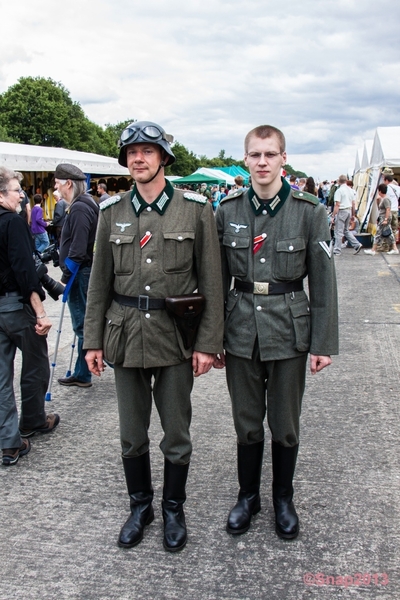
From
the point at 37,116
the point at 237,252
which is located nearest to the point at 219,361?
the point at 237,252

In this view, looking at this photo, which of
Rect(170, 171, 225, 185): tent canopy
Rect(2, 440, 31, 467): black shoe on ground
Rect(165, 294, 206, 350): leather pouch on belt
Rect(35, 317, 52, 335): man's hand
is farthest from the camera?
Rect(170, 171, 225, 185): tent canopy

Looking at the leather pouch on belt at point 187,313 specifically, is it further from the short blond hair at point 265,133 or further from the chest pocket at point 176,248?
the short blond hair at point 265,133

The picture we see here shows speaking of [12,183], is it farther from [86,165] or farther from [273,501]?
[86,165]

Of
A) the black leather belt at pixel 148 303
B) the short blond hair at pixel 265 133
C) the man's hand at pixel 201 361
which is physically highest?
the short blond hair at pixel 265 133

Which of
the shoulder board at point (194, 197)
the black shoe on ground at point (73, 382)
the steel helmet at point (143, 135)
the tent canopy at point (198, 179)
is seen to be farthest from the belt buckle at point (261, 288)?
the tent canopy at point (198, 179)

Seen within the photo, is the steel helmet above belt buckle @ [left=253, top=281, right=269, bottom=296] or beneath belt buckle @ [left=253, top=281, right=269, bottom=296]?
above

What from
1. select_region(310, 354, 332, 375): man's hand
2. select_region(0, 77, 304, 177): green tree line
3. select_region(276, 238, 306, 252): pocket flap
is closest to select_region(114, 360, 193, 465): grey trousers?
select_region(310, 354, 332, 375): man's hand

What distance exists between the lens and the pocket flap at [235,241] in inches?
111

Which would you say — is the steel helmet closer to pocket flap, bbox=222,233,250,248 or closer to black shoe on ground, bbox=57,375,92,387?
pocket flap, bbox=222,233,250,248

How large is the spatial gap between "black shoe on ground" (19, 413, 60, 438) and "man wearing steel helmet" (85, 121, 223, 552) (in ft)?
4.82

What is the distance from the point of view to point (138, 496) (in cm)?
298

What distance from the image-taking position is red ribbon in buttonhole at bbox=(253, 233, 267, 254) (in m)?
2.80

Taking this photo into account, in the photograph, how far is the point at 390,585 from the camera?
8.29 feet

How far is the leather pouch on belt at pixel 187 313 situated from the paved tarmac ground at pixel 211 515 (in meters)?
1.04
